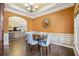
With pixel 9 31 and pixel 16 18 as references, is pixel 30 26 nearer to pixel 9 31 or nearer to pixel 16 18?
pixel 16 18

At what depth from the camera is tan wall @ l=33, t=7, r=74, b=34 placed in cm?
478

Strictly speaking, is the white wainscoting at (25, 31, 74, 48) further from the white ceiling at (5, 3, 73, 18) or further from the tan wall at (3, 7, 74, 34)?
the white ceiling at (5, 3, 73, 18)

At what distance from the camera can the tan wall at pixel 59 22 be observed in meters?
4.78

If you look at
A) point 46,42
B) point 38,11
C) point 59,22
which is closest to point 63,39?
point 59,22

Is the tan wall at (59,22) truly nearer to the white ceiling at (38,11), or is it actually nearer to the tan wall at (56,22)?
the tan wall at (56,22)

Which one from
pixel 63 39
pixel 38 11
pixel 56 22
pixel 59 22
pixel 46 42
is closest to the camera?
pixel 46 42

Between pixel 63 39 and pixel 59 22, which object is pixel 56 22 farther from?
pixel 63 39

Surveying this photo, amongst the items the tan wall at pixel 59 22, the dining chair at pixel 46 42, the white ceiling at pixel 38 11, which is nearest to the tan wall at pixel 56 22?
the tan wall at pixel 59 22

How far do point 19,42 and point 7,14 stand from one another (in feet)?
5.90

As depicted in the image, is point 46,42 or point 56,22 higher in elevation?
point 56,22

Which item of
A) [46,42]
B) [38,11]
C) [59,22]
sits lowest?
[46,42]

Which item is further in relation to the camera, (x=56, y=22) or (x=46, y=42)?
(x=56, y=22)

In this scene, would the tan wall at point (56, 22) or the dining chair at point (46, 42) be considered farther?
the tan wall at point (56, 22)

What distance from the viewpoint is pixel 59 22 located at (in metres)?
5.23
